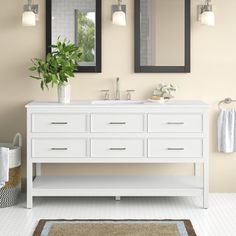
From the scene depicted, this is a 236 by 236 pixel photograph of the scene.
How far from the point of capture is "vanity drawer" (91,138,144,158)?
203 inches

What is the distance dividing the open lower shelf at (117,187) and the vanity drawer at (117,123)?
1.47 feet

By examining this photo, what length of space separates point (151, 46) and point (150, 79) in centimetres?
28

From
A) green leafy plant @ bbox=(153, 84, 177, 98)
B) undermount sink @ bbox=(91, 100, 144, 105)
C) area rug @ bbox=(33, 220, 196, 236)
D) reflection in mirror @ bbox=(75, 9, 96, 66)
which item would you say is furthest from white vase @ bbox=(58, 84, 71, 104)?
area rug @ bbox=(33, 220, 196, 236)

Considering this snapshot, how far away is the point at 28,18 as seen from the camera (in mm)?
5383

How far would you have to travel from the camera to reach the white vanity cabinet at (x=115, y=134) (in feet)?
16.8

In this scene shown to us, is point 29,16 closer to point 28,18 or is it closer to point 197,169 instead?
point 28,18

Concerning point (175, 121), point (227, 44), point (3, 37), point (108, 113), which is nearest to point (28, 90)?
point (3, 37)

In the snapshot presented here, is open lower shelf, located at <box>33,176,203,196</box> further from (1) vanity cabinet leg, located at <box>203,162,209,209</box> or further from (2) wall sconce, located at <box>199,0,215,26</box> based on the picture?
(2) wall sconce, located at <box>199,0,215,26</box>

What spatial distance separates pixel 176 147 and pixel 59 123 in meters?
0.92

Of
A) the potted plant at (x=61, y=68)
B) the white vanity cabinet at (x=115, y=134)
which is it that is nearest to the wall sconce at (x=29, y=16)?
the potted plant at (x=61, y=68)

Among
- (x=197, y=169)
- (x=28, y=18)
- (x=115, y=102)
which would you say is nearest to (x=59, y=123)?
(x=115, y=102)

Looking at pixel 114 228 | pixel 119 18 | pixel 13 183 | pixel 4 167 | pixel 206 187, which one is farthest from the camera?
pixel 119 18

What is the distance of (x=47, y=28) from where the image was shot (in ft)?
18.1

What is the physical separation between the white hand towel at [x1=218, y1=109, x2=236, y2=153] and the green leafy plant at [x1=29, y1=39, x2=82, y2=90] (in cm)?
131
